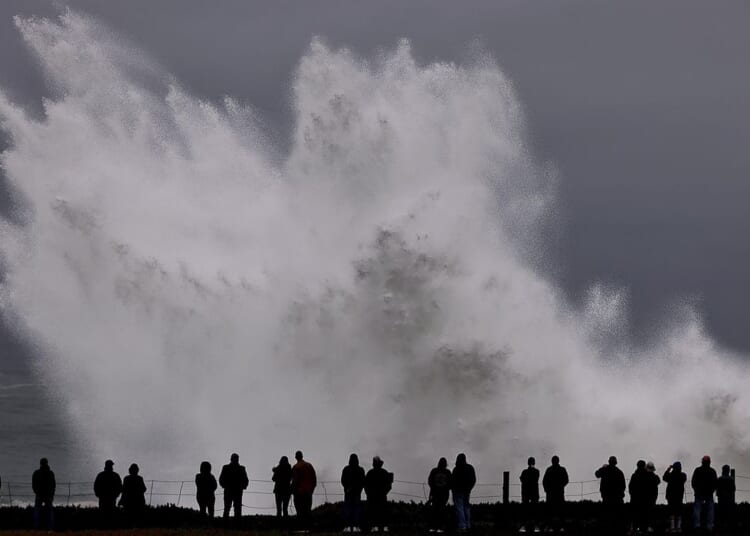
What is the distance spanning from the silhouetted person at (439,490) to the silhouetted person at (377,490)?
1.04 m

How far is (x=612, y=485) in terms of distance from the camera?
29938mm

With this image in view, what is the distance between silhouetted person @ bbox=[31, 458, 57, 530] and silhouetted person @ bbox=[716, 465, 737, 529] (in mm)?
16011

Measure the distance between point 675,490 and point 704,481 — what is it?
2.32 feet

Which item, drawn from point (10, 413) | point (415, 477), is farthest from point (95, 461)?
point (415, 477)

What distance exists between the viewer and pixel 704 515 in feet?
112

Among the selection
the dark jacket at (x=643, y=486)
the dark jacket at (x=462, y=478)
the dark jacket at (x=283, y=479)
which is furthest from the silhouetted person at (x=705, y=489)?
the dark jacket at (x=283, y=479)

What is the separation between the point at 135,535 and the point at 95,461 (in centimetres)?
10864

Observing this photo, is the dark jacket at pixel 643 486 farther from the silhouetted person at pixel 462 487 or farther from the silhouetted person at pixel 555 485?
the silhouetted person at pixel 462 487

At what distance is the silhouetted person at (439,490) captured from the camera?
30.4 metres

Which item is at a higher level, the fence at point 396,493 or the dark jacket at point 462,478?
the fence at point 396,493

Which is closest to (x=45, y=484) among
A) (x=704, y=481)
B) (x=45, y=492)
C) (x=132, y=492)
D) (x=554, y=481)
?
(x=45, y=492)

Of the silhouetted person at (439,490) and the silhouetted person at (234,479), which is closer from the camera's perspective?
the silhouetted person at (439,490)

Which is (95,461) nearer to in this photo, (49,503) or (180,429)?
(180,429)

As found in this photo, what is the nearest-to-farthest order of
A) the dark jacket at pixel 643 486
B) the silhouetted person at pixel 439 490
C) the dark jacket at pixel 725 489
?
the dark jacket at pixel 643 486 → the silhouetted person at pixel 439 490 → the dark jacket at pixel 725 489
